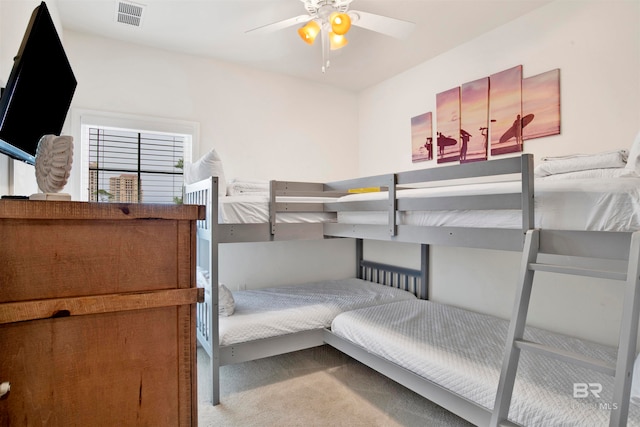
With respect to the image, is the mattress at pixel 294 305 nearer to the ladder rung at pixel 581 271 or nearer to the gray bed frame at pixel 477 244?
the gray bed frame at pixel 477 244

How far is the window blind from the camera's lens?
9.84ft

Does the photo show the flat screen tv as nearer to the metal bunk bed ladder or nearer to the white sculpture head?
the white sculpture head

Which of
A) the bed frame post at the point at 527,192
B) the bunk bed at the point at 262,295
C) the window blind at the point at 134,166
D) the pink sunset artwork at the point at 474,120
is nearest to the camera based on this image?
the bed frame post at the point at 527,192

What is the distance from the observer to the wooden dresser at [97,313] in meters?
0.69

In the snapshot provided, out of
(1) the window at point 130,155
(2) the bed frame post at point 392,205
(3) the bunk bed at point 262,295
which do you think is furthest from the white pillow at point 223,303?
(2) the bed frame post at point 392,205

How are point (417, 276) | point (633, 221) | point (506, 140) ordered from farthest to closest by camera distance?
point (417, 276) < point (506, 140) < point (633, 221)

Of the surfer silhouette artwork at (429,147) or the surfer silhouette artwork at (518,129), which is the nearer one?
the surfer silhouette artwork at (518,129)

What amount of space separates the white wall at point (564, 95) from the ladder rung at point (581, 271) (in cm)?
120

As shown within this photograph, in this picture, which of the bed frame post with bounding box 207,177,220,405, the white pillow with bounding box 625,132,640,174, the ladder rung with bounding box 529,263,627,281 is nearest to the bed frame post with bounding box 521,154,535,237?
the ladder rung with bounding box 529,263,627,281

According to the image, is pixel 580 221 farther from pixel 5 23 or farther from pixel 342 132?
pixel 342 132

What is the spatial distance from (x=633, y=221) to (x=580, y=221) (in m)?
0.16

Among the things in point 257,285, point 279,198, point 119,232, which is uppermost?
point 279,198

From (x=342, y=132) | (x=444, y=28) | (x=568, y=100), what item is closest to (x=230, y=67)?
(x=342, y=132)

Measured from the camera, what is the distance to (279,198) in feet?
9.18
